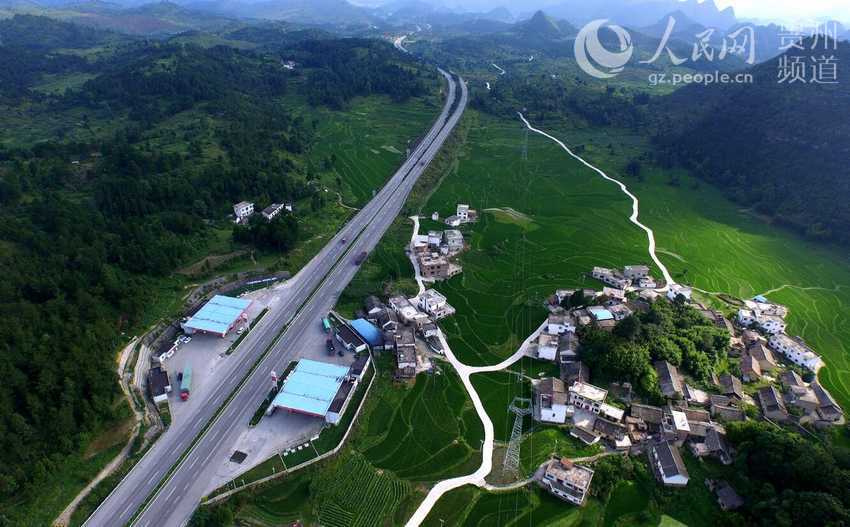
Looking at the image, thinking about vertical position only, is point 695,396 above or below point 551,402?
above

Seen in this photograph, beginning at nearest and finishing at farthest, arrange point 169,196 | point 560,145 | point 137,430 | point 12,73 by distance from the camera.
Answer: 1. point 137,430
2. point 169,196
3. point 560,145
4. point 12,73

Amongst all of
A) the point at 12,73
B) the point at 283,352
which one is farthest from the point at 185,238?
the point at 12,73

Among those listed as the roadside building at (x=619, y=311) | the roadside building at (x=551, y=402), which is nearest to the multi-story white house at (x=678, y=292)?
the roadside building at (x=619, y=311)

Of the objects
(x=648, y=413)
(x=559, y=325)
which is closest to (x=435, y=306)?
(x=559, y=325)

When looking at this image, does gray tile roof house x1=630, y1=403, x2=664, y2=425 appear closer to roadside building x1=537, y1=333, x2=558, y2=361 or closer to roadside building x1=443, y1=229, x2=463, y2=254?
roadside building x1=537, y1=333, x2=558, y2=361

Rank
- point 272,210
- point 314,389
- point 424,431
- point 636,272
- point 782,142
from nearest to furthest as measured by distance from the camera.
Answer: point 424,431
point 314,389
point 636,272
point 272,210
point 782,142

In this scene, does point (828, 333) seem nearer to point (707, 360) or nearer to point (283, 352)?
point (707, 360)

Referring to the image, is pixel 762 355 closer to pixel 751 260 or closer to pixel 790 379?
pixel 790 379
